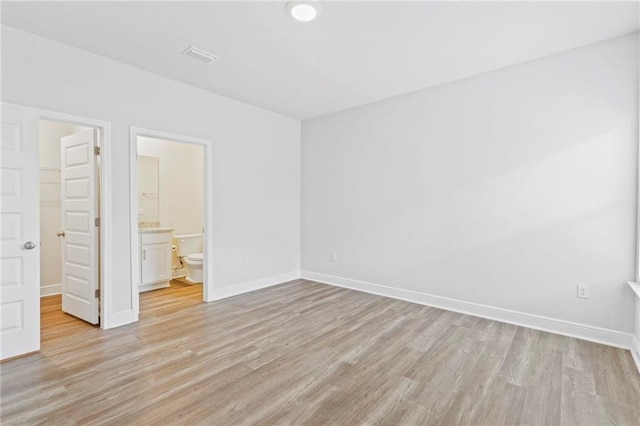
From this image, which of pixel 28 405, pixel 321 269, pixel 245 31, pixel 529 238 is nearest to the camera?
pixel 28 405

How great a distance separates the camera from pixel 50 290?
4.16 m

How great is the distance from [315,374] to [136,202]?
258 centimetres

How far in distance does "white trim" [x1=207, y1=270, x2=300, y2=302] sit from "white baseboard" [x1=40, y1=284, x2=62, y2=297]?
226 cm

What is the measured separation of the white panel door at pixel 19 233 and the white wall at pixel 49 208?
6.63ft

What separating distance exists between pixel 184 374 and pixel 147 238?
9.23 ft

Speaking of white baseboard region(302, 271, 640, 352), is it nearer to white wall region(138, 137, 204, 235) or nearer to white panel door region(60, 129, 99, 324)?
white wall region(138, 137, 204, 235)

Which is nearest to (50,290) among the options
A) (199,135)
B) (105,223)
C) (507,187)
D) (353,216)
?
(105,223)

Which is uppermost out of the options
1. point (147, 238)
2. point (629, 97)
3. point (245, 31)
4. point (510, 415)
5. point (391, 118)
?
point (245, 31)

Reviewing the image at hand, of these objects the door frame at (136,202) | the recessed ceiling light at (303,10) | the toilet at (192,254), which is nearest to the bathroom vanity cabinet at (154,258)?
the toilet at (192,254)

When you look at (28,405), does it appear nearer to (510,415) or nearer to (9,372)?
(9,372)

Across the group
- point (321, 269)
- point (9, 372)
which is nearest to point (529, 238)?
point (321, 269)

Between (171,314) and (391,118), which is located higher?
(391,118)

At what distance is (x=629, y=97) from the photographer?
262 cm

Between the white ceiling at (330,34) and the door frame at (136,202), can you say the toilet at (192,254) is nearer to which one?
the door frame at (136,202)
